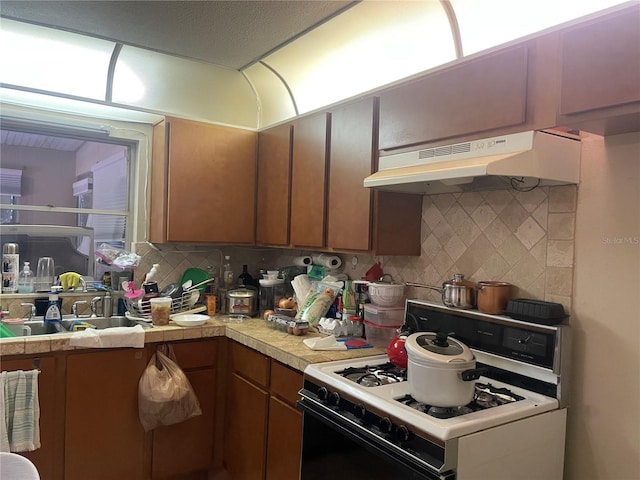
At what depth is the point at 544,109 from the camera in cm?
154

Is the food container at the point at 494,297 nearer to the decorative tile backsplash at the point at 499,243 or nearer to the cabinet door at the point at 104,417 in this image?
the decorative tile backsplash at the point at 499,243

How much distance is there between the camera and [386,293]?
2289mm

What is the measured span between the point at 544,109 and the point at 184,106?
235cm

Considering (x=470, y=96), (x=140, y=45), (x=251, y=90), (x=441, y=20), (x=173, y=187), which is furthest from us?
(x=251, y=90)

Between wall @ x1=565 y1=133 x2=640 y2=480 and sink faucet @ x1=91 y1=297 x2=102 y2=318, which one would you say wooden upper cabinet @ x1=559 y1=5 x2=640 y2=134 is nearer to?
wall @ x1=565 y1=133 x2=640 y2=480

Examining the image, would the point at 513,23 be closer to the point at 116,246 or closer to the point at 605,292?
the point at 605,292

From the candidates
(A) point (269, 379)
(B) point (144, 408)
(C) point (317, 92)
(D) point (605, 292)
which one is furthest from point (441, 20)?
(B) point (144, 408)

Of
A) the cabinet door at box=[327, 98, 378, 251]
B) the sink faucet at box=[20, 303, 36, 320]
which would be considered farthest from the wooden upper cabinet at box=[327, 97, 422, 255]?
the sink faucet at box=[20, 303, 36, 320]

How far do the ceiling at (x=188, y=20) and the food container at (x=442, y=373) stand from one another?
1.54 meters

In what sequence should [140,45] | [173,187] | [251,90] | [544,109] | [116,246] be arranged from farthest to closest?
1. [251,90]
2. [116,246]
3. [173,187]
4. [140,45]
5. [544,109]

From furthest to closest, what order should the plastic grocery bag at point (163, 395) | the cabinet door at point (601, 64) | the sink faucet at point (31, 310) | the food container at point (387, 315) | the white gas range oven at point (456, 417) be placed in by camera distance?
the sink faucet at point (31, 310)
the plastic grocery bag at point (163, 395)
the food container at point (387, 315)
the white gas range oven at point (456, 417)
the cabinet door at point (601, 64)

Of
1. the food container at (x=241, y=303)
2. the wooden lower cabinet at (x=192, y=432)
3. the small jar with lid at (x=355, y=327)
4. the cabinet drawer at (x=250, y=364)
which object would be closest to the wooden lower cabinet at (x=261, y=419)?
the cabinet drawer at (x=250, y=364)

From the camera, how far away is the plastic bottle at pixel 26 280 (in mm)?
2723

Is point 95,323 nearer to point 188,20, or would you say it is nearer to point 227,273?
point 227,273
